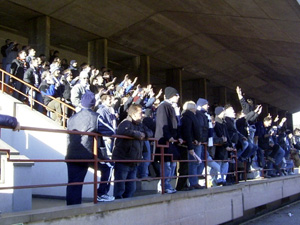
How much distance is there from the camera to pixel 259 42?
2003 centimetres

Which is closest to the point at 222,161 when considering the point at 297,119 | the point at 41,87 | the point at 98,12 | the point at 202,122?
the point at 202,122

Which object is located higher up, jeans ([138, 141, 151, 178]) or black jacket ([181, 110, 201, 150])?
black jacket ([181, 110, 201, 150])

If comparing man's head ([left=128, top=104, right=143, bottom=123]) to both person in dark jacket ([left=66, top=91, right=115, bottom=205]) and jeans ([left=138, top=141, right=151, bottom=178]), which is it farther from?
jeans ([left=138, top=141, right=151, bottom=178])

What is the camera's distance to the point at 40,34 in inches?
663

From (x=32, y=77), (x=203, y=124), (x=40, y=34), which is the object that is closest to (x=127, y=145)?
(x=203, y=124)

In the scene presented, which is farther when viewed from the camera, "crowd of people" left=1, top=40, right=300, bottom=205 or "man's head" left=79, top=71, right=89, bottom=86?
"man's head" left=79, top=71, right=89, bottom=86

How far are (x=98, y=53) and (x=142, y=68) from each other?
360 centimetres

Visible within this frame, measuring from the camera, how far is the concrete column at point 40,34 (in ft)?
54.5

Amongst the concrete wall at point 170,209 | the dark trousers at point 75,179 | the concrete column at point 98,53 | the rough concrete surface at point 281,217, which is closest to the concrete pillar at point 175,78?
the concrete column at point 98,53

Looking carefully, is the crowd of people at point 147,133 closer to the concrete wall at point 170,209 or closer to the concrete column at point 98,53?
the concrete wall at point 170,209

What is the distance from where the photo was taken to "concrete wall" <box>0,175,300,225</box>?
4816 millimetres

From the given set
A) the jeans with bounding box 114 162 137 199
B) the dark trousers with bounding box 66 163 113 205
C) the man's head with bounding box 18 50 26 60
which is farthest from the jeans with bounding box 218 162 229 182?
the man's head with bounding box 18 50 26 60

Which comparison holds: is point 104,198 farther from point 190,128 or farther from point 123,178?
point 190,128

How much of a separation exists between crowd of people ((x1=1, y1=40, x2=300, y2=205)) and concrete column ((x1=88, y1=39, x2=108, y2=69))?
4791 millimetres
